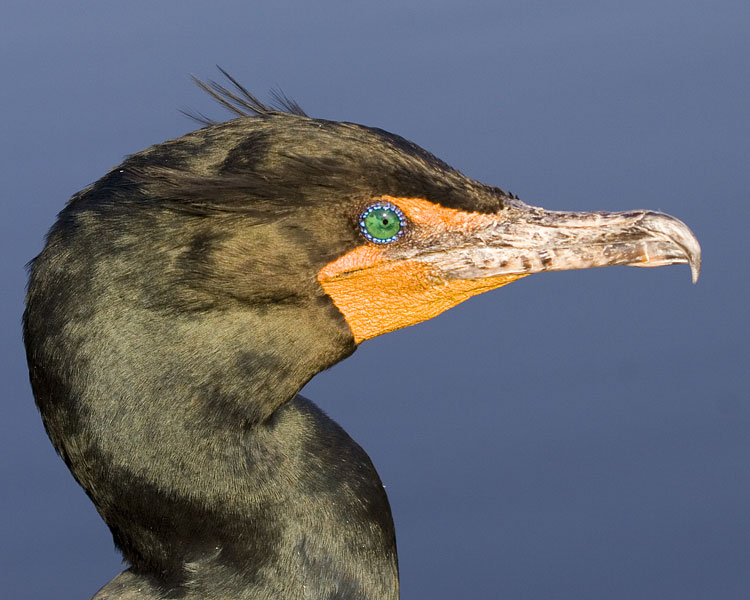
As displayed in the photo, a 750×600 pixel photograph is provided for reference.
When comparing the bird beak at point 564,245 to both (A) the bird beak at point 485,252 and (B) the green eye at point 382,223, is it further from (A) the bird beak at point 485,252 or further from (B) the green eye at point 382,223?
(B) the green eye at point 382,223

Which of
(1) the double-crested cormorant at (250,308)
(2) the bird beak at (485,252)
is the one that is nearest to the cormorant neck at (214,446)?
(1) the double-crested cormorant at (250,308)

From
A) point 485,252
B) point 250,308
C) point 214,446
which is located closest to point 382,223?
point 485,252

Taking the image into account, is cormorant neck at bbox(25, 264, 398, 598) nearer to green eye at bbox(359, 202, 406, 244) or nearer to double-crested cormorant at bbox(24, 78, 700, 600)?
double-crested cormorant at bbox(24, 78, 700, 600)

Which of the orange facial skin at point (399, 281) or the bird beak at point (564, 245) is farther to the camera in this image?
the bird beak at point (564, 245)

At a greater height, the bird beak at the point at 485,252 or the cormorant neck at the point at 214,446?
the bird beak at the point at 485,252

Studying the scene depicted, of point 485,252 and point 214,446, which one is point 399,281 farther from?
point 214,446

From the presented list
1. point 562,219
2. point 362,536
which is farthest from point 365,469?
point 562,219

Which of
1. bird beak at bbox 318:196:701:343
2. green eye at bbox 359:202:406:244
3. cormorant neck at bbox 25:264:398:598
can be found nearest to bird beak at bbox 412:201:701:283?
bird beak at bbox 318:196:701:343
